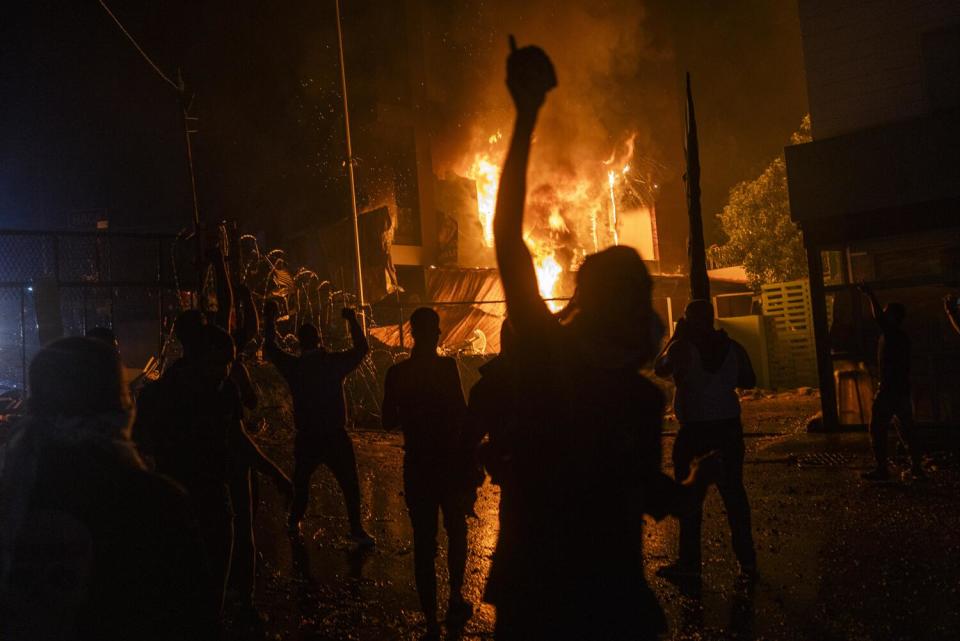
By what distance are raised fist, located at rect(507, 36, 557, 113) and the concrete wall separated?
462 inches

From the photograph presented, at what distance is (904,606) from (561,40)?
2895 cm

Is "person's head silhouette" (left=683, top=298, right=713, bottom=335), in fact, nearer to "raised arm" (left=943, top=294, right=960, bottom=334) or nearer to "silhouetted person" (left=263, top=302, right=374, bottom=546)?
"silhouetted person" (left=263, top=302, right=374, bottom=546)

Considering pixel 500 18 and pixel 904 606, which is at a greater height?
pixel 500 18

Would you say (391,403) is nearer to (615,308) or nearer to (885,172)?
(615,308)

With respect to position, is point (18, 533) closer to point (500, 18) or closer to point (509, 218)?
point (509, 218)

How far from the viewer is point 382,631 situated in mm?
4922

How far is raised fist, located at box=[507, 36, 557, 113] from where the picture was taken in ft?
6.66

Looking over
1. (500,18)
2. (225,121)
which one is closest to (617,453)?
(225,121)

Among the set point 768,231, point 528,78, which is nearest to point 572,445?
point 528,78

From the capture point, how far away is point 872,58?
482 inches

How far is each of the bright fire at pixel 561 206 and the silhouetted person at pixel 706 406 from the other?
24187mm

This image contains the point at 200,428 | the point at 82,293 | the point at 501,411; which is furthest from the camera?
the point at 82,293

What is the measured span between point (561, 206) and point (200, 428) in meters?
29.2

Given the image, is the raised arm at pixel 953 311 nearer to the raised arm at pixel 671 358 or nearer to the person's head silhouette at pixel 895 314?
the person's head silhouette at pixel 895 314
